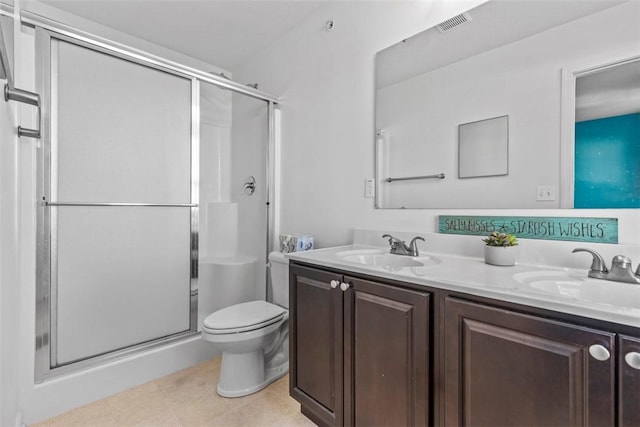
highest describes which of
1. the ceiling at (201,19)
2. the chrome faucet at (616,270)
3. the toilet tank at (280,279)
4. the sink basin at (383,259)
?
the ceiling at (201,19)

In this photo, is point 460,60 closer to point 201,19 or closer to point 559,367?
point 559,367

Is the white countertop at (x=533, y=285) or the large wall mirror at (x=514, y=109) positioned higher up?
the large wall mirror at (x=514, y=109)

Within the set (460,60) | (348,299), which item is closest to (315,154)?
(460,60)

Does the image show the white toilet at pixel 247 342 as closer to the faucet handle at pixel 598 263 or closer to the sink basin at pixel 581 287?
the sink basin at pixel 581 287

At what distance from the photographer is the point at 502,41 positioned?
1304mm

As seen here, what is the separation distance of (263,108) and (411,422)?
2.32 metres

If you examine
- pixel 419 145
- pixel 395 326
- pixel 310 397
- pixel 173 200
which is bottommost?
pixel 310 397

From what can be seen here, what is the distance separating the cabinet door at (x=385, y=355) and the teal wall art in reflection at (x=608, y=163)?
745mm

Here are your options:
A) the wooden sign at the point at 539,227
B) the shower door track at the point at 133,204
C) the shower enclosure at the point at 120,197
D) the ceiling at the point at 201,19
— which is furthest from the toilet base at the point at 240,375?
the ceiling at the point at 201,19

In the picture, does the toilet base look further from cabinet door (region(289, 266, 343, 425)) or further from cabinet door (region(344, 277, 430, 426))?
cabinet door (region(344, 277, 430, 426))

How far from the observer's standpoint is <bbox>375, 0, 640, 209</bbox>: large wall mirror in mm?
1036

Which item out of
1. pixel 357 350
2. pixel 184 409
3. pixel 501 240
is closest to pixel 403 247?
pixel 501 240

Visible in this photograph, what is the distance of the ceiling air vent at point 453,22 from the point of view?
4.62 feet

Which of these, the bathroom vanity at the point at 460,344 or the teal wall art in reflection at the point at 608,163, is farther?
the teal wall art in reflection at the point at 608,163
